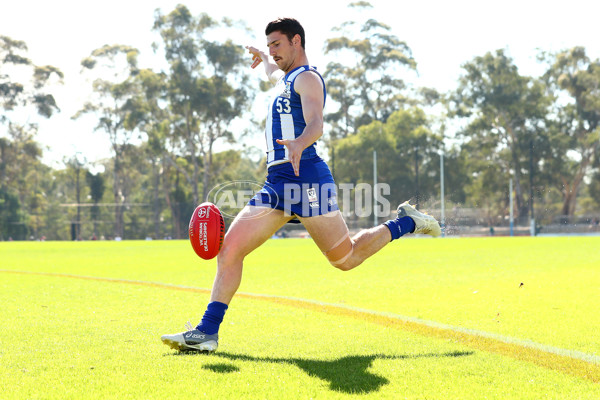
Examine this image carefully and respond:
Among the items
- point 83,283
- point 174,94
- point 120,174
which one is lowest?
point 83,283

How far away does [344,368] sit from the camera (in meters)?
3.54

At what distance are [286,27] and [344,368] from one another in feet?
7.67

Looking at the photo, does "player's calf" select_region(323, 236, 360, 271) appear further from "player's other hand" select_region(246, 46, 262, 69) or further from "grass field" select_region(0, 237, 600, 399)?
"player's other hand" select_region(246, 46, 262, 69)

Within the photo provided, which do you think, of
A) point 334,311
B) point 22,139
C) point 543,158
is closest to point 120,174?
point 22,139

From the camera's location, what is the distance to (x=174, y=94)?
167 feet

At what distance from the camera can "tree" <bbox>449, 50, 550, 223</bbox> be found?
5322 centimetres

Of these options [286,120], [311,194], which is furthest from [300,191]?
[286,120]

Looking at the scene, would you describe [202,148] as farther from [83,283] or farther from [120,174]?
[83,283]

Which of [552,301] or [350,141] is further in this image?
[350,141]

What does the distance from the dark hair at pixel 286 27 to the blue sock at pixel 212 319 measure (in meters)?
1.87

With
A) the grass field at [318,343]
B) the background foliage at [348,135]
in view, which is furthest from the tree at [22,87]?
the grass field at [318,343]

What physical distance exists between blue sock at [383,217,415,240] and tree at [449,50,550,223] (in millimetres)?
49707

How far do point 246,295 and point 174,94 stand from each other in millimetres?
45431

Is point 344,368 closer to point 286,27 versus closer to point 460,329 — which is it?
point 460,329
